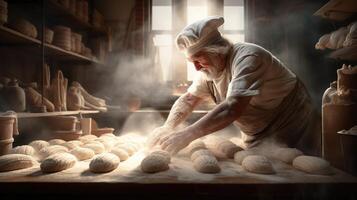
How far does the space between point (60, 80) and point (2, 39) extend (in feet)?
2.42

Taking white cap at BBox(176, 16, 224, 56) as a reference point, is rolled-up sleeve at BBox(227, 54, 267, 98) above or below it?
below

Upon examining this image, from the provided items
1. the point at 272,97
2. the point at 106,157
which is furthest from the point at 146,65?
the point at 106,157

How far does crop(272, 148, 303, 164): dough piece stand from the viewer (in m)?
1.58

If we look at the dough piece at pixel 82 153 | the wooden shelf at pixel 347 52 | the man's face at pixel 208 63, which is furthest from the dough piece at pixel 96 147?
the wooden shelf at pixel 347 52

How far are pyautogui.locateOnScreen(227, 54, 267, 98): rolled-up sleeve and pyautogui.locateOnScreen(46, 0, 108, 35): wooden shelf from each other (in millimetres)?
2763

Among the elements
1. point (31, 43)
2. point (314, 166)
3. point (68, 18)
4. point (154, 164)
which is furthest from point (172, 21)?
point (314, 166)

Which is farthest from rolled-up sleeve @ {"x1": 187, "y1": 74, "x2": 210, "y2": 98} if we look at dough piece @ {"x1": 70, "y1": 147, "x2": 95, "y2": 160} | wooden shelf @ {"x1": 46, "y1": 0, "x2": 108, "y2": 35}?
wooden shelf @ {"x1": 46, "y1": 0, "x2": 108, "y2": 35}

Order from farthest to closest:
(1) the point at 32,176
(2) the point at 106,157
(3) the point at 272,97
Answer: (3) the point at 272,97, (2) the point at 106,157, (1) the point at 32,176

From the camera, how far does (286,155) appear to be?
1.61 metres

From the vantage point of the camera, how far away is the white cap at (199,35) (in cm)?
188

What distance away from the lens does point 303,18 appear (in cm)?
333

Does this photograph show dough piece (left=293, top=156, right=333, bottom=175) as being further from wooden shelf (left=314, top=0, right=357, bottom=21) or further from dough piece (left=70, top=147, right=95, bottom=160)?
wooden shelf (left=314, top=0, right=357, bottom=21)

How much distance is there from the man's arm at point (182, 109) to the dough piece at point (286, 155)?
929mm
